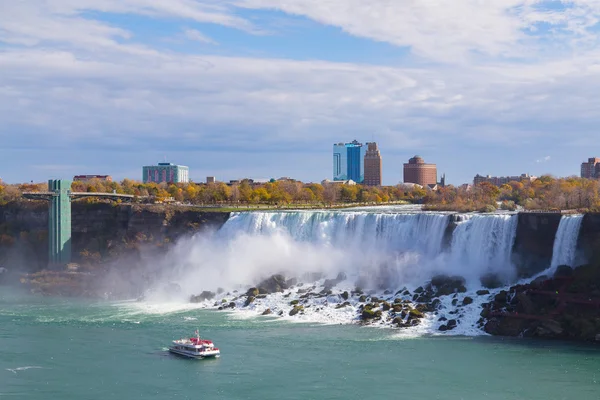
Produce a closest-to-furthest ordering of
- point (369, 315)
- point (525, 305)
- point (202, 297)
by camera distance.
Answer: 1. point (525, 305)
2. point (369, 315)
3. point (202, 297)

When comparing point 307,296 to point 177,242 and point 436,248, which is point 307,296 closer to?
point 436,248

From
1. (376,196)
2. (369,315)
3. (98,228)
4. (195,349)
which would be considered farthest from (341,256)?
(376,196)

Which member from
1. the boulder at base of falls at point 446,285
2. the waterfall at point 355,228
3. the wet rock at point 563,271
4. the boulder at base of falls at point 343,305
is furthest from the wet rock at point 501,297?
the boulder at base of falls at point 343,305

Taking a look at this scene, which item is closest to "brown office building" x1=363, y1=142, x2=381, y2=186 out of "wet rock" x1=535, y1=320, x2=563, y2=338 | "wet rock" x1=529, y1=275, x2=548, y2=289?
"wet rock" x1=529, y1=275, x2=548, y2=289

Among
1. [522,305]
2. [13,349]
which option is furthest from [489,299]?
[13,349]

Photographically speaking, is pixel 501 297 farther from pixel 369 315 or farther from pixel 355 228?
pixel 355 228
